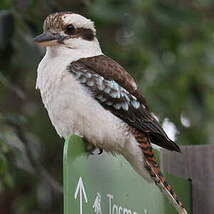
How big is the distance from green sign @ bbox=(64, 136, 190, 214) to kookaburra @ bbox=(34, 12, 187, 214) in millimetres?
102

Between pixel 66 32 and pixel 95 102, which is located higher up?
pixel 66 32

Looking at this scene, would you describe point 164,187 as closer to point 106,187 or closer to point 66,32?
point 106,187

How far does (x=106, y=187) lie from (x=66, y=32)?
997 mm

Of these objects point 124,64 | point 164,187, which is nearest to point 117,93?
point 164,187

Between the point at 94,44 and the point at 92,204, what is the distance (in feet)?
4.06

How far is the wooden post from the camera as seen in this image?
3227 mm

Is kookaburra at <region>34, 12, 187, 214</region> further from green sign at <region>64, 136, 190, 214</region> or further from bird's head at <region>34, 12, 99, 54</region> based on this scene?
green sign at <region>64, 136, 190, 214</region>

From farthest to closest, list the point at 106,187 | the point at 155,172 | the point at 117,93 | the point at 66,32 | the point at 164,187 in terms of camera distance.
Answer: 1. the point at 66,32
2. the point at 117,93
3. the point at 155,172
4. the point at 164,187
5. the point at 106,187

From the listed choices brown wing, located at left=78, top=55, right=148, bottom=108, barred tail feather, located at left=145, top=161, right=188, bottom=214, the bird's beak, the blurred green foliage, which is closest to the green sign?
barred tail feather, located at left=145, top=161, right=188, bottom=214

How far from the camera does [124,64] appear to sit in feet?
18.6

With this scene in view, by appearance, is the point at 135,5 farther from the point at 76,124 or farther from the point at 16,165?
the point at 76,124

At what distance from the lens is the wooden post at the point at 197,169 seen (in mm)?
3227

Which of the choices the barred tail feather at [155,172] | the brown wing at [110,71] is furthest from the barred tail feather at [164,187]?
the brown wing at [110,71]

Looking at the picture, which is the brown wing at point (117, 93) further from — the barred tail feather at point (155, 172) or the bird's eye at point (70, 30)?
the bird's eye at point (70, 30)
